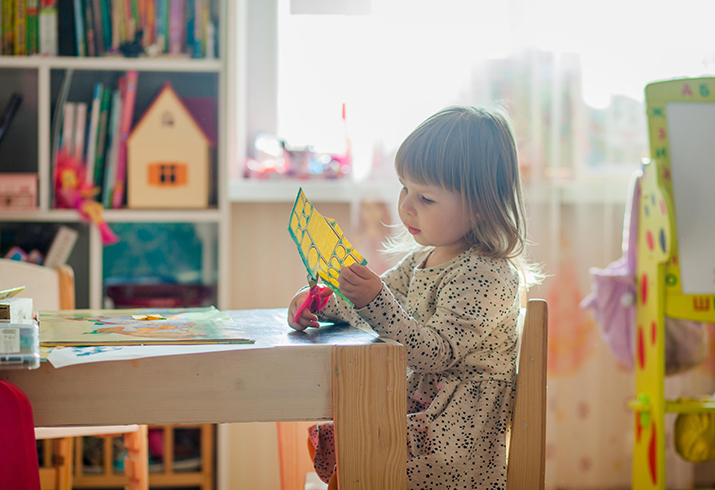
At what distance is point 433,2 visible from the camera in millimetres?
1777

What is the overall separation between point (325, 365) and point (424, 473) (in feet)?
0.84

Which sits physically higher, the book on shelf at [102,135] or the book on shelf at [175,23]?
the book on shelf at [175,23]

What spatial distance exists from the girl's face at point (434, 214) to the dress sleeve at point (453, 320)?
7 centimetres

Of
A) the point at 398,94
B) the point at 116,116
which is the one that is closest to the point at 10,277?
the point at 116,116

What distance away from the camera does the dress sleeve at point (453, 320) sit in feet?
2.57

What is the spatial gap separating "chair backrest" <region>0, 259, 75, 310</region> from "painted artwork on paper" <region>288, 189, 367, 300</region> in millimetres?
808

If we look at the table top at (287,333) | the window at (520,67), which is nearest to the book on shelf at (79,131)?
the window at (520,67)

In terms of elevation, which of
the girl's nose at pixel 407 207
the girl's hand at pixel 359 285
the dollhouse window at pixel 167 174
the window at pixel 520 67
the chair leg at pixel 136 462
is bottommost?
the chair leg at pixel 136 462

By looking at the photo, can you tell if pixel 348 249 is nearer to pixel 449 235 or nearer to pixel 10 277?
pixel 449 235

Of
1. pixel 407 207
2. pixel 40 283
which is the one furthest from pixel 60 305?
pixel 407 207

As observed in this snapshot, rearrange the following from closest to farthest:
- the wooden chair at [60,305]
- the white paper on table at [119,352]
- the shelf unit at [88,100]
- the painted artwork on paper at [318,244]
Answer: the white paper on table at [119,352] < the painted artwork on paper at [318,244] < the wooden chair at [60,305] < the shelf unit at [88,100]

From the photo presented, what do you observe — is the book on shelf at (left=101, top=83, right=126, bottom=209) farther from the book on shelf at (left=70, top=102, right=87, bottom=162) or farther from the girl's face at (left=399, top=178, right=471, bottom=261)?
the girl's face at (left=399, top=178, right=471, bottom=261)

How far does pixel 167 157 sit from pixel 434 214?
0.91 meters

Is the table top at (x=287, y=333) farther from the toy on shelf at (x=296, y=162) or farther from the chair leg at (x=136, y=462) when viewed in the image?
the toy on shelf at (x=296, y=162)
